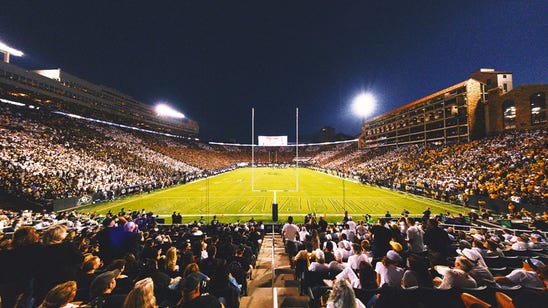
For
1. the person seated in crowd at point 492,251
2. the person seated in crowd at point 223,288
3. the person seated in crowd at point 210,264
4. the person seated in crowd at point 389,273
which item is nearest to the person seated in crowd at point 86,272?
the person seated in crowd at point 210,264

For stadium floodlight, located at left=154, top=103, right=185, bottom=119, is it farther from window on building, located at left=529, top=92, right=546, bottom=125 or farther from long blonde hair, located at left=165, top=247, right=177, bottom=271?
window on building, located at left=529, top=92, right=546, bottom=125

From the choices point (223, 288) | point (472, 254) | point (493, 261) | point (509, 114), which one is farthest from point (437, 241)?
point (509, 114)

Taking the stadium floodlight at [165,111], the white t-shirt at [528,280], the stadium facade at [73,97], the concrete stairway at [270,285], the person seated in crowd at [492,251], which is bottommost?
the concrete stairway at [270,285]

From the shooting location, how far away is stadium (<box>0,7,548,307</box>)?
9.45ft

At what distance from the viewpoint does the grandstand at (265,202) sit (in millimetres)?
3189

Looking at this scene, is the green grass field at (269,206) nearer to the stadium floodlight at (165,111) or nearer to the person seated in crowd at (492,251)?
the person seated in crowd at (492,251)

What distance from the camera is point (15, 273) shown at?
2.63 metres

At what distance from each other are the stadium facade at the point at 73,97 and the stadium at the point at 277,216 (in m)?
0.29

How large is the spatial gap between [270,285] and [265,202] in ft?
44.8

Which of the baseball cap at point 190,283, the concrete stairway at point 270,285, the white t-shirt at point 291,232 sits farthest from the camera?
the white t-shirt at point 291,232

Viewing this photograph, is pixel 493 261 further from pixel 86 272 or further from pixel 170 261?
pixel 86 272

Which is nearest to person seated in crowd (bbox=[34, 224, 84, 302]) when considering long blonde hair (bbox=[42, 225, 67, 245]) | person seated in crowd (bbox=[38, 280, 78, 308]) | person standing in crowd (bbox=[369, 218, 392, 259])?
long blonde hair (bbox=[42, 225, 67, 245])

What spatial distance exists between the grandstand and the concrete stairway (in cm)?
5

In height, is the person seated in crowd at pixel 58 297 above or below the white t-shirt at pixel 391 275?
above
